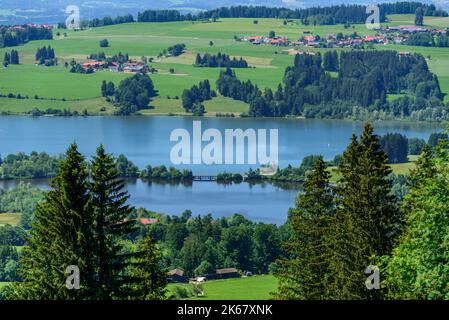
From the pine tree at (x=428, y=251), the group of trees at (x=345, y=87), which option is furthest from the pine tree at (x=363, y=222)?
the group of trees at (x=345, y=87)

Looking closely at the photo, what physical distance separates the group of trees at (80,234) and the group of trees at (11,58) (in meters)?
78.9

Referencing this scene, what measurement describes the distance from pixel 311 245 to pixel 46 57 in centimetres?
7942

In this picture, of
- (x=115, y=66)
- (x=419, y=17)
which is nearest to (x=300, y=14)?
(x=419, y=17)

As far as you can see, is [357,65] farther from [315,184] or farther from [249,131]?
[315,184]

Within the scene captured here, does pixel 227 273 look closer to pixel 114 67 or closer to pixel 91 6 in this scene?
pixel 114 67

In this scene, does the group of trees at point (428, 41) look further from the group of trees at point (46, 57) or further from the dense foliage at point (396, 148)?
the dense foliage at point (396, 148)

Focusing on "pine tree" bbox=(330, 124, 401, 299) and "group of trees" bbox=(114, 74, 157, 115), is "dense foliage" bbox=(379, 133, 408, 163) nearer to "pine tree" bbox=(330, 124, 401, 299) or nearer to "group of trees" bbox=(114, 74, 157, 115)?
"group of trees" bbox=(114, 74, 157, 115)

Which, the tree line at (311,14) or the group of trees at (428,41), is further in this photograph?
the tree line at (311,14)

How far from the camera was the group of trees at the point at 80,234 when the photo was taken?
9.63 m

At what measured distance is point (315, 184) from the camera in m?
12.3

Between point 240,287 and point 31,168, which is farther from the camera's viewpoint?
point 31,168

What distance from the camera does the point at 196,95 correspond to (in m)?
76.8

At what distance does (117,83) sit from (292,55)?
1494 centimetres
